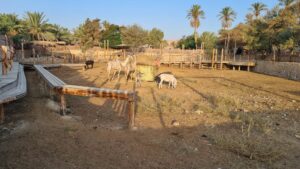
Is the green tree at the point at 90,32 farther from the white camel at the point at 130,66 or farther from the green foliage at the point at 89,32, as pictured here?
the white camel at the point at 130,66

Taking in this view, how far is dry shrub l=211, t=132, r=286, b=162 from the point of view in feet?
15.8

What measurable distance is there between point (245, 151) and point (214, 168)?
1.09m

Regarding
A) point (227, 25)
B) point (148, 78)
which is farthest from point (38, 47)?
point (227, 25)

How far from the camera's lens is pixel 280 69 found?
79.6ft

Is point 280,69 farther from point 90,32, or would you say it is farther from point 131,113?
point 90,32

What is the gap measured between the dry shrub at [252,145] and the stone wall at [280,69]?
19026 millimetres

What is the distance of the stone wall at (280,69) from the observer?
22.0 metres

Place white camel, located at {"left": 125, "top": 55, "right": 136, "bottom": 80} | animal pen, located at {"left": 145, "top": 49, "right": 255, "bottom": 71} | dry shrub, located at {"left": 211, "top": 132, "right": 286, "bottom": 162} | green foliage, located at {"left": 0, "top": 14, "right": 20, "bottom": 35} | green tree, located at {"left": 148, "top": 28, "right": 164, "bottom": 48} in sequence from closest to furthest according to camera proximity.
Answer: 1. dry shrub, located at {"left": 211, "top": 132, "right": 286, "bottom": 162}
2. white camel, located at {"left": 125, "top": 55, "right": 136, "bottom": 80}
3. animal pen, located at {"left": 145, "top": 49, "right": 255, "bottom": 71}
4. green foliage, located at {"left": 0, "top": 14, "right": 20, "bottom": 35}
5. green tree, located at {"left": 148, "top": 28, "right": 164, "bottom": 48}

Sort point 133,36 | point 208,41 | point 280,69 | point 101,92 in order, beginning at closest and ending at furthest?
point 101,92 → point 280,69 → point 133,36 → point 208,41

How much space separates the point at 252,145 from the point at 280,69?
22.3m

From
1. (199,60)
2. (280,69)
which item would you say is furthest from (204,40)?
(280,69)

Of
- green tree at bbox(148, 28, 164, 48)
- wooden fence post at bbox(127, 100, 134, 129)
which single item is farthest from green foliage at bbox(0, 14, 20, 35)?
wooden fence post at bbox(127, 100, 134, 129)

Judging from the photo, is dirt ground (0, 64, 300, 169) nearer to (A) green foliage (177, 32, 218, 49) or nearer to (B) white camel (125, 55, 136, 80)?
(B) white camel (125, 55, 136, 80)

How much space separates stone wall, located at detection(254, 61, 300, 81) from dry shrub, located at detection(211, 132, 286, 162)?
19026 millimetres
